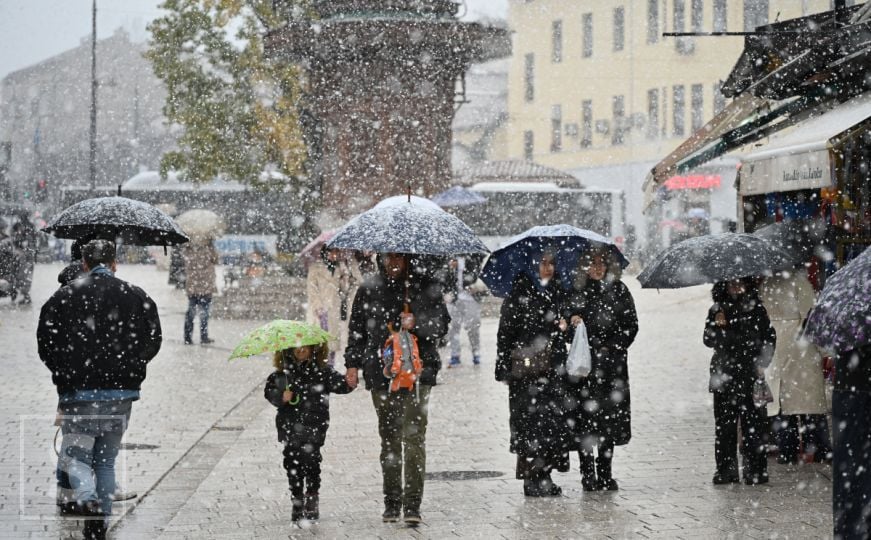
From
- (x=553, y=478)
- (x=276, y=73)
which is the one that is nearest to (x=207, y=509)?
(x=553, y=478)

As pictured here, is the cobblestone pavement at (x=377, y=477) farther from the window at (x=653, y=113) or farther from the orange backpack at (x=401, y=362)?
the window at (x=653, y=113)

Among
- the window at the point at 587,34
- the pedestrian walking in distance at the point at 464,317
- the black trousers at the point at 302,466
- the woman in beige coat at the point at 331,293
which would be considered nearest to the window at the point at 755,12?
the window at the point at 587,34

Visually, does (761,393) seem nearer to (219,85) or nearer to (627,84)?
(219,85)

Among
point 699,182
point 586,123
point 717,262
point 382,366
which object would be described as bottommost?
point 382,366

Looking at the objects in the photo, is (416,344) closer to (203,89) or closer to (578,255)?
(578,255)

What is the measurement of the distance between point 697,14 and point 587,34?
689 centimetres

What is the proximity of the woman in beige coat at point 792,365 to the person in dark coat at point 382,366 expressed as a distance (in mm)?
2636

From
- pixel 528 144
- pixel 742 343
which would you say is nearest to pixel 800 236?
pixel 742 343

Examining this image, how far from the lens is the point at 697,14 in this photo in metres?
52.3

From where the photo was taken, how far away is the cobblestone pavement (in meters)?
7.60

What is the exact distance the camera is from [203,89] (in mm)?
29922

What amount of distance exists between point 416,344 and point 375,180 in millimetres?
15700

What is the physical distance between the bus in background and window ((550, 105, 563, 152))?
11945mm

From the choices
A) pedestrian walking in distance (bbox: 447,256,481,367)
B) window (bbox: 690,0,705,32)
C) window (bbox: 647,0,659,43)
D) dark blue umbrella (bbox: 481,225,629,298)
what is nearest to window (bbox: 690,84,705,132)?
window (bbox: 690,0,705,32)
